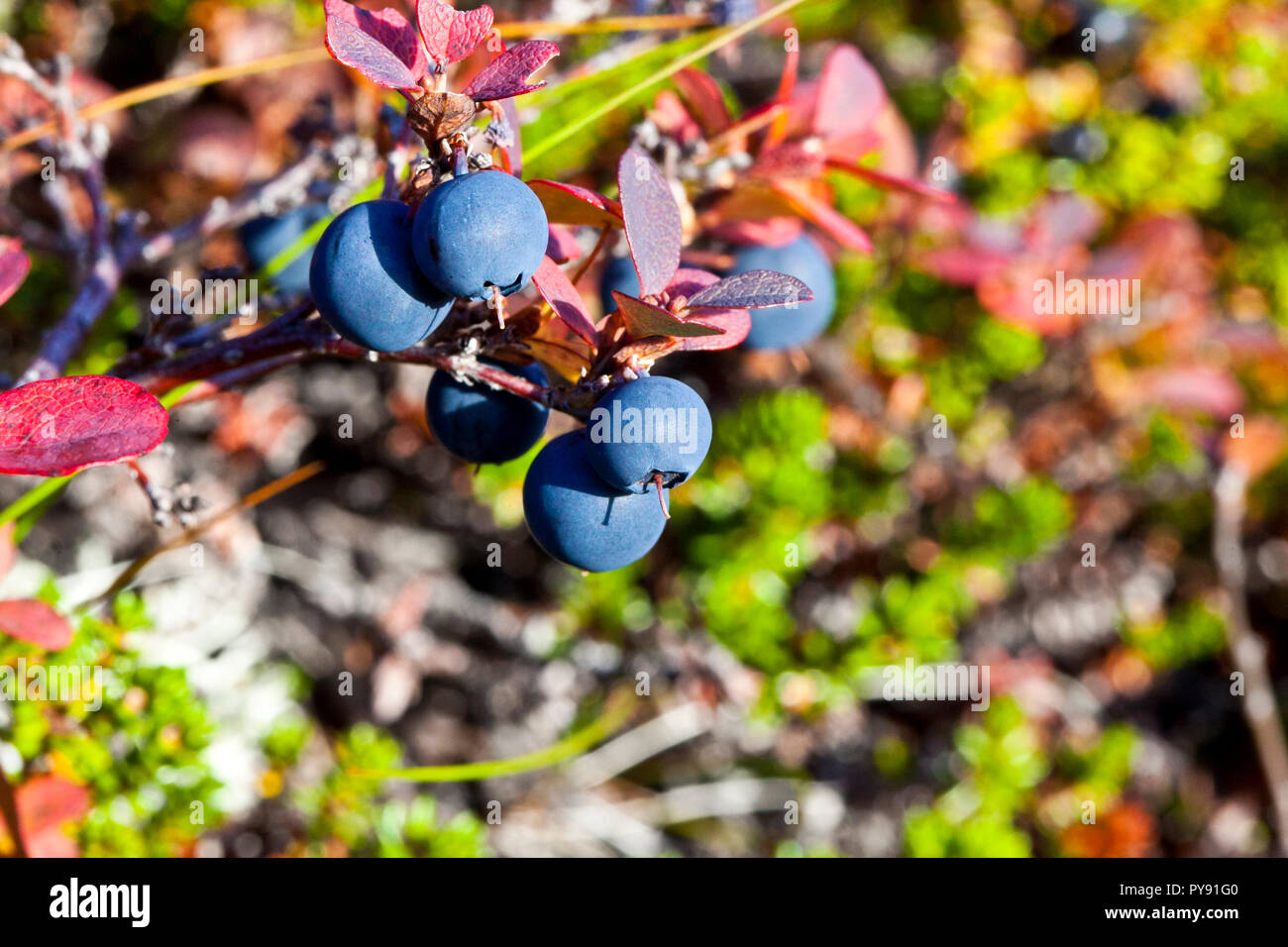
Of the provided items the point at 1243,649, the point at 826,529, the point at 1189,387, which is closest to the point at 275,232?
the point at 826,529

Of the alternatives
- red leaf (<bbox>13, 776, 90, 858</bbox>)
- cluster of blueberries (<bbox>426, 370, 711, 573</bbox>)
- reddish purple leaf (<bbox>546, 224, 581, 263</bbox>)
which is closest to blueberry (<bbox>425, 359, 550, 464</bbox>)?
cluster of blueberries (<bbox>426, 370, 711, 573</bbox>)

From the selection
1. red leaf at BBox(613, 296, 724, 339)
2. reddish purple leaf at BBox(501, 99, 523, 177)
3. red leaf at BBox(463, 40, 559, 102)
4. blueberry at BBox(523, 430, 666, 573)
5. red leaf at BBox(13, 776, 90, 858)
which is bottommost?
red leaf at BBox(13, 776, 90, 858)

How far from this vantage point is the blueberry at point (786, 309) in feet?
4.23

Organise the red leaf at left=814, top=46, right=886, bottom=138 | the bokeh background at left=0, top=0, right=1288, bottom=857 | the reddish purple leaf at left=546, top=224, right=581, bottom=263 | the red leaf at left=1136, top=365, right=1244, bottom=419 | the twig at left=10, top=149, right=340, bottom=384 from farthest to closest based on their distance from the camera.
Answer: the red leaf at left=1136, top=365, right=1244, bottom=419 < the bokeh background at left=0, top=0, right=1288, bottom=857 < the red leaf at left=814, top=46, right=886, bottom=138 < the twig at left=10, top=149, right=340, bottom=384 < the reddish purple leaf at left=546, top=224, right=581, bottom=263

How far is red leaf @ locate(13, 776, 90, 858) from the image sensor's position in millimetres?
1261

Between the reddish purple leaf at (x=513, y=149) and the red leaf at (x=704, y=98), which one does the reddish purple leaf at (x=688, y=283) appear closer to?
the reddish purple leaf at (x=513, y=149)

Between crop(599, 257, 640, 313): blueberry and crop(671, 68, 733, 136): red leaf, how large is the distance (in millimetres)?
235

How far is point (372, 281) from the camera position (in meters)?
0.75

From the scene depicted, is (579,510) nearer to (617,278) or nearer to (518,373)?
(518,373)

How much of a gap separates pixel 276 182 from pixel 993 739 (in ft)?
6.14

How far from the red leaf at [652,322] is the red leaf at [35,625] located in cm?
76

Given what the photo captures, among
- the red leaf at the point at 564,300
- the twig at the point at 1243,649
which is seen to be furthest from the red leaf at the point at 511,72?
the twig at the point at 1243,649

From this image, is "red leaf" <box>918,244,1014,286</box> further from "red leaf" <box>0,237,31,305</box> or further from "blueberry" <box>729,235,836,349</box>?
"red leaf" <box>0,237,31,305</box>

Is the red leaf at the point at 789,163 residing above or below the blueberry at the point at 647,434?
above
